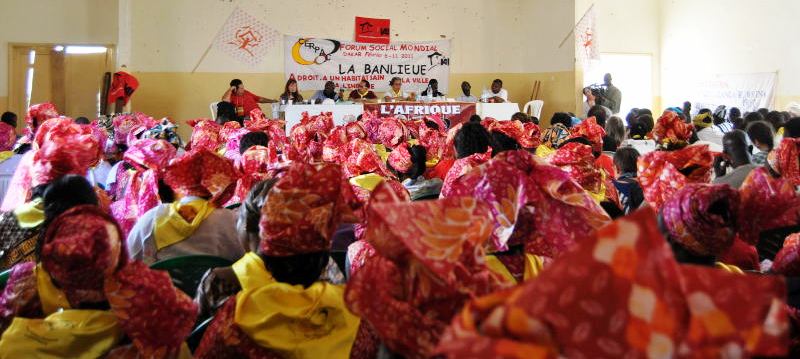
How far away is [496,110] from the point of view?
966 centimetres

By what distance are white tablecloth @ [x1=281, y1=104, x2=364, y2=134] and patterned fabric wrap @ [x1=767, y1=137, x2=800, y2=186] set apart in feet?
18.7

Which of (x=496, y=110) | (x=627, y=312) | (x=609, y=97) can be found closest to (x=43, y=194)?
(x=627, y=312)

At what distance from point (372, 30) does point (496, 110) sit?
389 centimetres

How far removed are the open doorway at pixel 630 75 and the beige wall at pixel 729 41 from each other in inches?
12.4

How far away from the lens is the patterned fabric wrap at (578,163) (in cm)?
357

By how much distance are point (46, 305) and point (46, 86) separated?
11.8 metres

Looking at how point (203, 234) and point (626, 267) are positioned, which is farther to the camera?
point (203, 234)

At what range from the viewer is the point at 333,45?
12578 mm

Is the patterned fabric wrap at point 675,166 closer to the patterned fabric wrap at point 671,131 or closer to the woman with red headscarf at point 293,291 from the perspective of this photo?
the woman with red headscarf at point 293,291

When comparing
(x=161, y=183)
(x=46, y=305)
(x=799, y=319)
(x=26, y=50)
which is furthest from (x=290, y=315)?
(x=26, y=50)

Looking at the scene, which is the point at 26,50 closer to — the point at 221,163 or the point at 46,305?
the point at 221,163

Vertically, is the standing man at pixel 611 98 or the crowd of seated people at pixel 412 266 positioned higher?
the standing man at pixel 611 98

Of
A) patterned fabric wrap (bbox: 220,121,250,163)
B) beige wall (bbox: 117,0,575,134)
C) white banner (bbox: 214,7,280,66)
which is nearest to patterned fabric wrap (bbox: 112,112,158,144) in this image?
patterned fabric wrap (bbox: 220,121,250,163)

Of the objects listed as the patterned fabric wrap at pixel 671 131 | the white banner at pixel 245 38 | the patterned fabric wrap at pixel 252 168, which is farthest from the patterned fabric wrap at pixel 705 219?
the white banner at pixel 245 38
